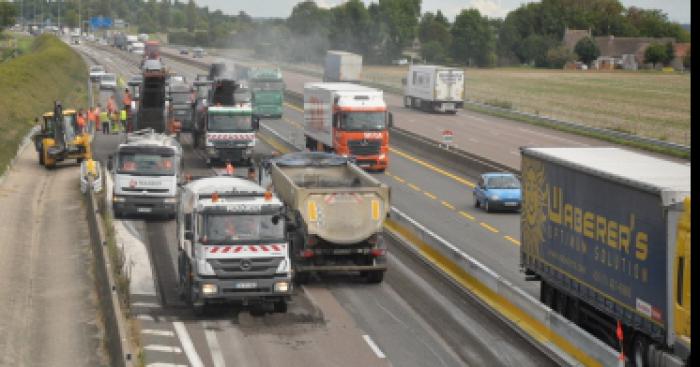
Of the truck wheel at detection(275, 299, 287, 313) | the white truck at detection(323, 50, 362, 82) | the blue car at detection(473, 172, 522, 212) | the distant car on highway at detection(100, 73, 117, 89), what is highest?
the white truck at detection(323, 50, 362, 82)

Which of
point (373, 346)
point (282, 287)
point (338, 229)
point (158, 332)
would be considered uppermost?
point (338, 229)

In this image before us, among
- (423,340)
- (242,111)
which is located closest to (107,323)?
(423,340)

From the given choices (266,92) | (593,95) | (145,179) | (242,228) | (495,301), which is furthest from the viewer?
(593,95)

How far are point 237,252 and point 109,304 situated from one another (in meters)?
2.83

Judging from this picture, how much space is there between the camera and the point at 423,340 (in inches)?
947

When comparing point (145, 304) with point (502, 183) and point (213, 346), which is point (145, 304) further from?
point (502, 183)

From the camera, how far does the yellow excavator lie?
173 ft

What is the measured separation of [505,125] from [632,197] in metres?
59.5

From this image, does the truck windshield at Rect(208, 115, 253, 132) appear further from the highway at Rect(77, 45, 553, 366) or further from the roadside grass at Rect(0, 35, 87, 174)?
the highway at Rect(77, 45, 553, 366)

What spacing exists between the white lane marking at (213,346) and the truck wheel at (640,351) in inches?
290

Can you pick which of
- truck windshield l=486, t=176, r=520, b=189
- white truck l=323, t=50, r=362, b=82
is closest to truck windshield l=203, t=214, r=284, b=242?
truck windshield l=486, t=176, r=520, b=189

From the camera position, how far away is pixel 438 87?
8538 cm

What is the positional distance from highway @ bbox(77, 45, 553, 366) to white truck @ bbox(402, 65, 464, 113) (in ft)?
169

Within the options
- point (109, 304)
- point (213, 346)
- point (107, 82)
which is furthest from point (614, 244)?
point (107, 82)
